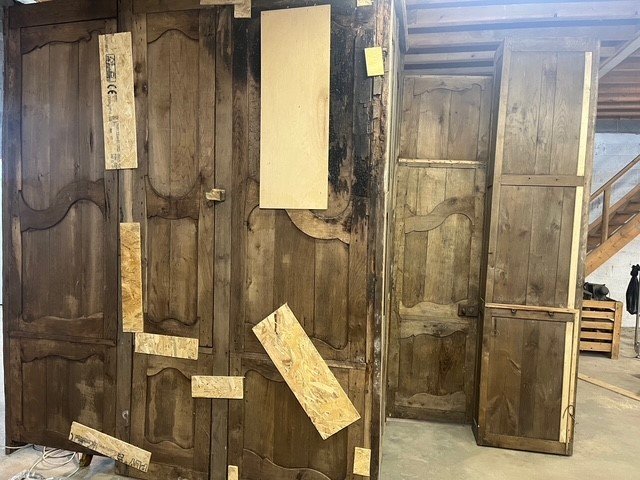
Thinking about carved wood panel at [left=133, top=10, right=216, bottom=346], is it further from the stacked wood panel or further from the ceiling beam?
the ceiling beam

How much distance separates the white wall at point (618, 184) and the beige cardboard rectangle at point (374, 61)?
5.47 metres

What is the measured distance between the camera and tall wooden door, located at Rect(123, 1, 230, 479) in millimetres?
2025

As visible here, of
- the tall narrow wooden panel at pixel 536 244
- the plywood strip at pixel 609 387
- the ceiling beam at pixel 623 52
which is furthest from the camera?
the plywood strip at pixel 609 387

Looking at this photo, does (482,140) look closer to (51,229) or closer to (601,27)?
(601,27)

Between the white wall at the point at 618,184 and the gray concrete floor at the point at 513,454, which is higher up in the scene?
the white wall at the point at 618,184

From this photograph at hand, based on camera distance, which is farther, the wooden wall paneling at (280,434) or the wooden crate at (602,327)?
the wooden crate at (602,327)

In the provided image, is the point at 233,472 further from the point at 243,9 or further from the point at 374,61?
the point at 243,9

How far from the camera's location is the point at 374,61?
182 cm

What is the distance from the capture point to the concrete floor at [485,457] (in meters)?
2.33

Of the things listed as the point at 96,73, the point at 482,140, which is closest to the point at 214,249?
the point at 96,73

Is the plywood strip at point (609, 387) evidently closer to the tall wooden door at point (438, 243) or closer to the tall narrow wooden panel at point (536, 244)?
the tall narrow wooden panel at point (536, 244)

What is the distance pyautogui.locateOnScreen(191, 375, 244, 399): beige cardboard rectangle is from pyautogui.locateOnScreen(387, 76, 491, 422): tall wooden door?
1.33m

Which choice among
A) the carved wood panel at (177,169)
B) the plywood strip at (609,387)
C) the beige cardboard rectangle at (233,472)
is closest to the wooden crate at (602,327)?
the plywood strip at (609,387)

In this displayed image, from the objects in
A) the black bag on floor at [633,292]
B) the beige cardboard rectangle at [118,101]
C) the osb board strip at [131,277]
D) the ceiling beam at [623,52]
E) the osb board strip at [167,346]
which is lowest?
the black bag on floor at [633,292]
